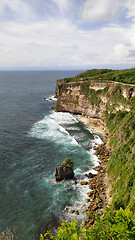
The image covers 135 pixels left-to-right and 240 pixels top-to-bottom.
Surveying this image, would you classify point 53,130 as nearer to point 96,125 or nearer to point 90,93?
point 96,125

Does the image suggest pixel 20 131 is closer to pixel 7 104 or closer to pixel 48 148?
pixel 48 148

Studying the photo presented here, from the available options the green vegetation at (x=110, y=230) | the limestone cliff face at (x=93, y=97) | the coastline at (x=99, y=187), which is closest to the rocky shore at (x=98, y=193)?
the coastline at (x=99, y=187)

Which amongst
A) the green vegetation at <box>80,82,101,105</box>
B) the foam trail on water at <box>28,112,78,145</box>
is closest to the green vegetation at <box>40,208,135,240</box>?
the foam trail on water at <box>28,112,78,145</box>

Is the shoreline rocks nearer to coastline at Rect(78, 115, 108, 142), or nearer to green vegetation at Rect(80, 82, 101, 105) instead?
coastline at Rect(78, 115, 108, 142)

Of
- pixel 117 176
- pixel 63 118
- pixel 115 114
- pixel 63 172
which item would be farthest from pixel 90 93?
pixel 117 176

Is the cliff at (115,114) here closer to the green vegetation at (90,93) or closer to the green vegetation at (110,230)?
the green vegetation at (90,93)

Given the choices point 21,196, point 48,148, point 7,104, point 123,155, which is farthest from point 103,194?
point 7,104
